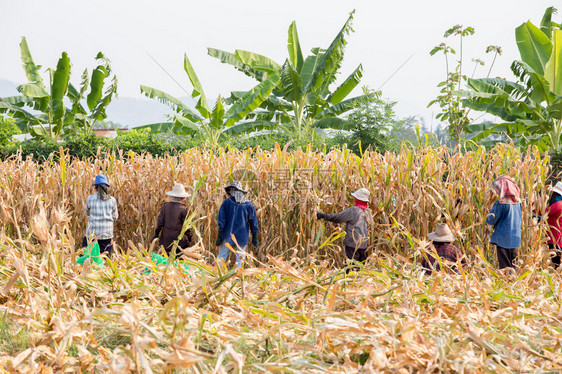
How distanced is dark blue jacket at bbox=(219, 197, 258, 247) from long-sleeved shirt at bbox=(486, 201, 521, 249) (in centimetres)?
270

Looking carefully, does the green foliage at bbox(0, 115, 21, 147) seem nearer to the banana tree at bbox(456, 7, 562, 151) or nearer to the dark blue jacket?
the dark blue jacket

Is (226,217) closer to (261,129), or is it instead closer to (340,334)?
(340,334)

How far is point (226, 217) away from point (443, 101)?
12.1 meters

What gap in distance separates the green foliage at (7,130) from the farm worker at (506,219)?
16300mm

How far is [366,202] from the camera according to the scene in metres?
5.28

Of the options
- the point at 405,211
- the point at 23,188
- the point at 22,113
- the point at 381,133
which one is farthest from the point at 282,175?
the point at 22,113

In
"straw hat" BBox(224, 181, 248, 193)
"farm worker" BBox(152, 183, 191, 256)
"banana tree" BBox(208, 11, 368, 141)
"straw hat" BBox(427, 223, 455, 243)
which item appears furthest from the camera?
"banana tree" BBox(208, 11, 368, 141)

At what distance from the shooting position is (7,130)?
52.5 feet

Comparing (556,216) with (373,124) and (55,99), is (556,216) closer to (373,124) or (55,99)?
(373,124)

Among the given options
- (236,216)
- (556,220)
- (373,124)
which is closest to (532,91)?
(373,124)

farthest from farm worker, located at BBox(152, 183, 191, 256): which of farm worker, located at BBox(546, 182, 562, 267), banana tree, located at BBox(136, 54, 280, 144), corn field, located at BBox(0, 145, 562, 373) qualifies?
banana tree, located at BBox(136, 54, 280, 144)

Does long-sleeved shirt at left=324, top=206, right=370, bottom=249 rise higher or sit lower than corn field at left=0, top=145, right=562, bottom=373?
lower

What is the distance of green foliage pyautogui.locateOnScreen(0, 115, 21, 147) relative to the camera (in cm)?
1588

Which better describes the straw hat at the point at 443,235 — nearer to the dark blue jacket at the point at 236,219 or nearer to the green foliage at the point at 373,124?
the dark blue jacket at the point at 236,219
